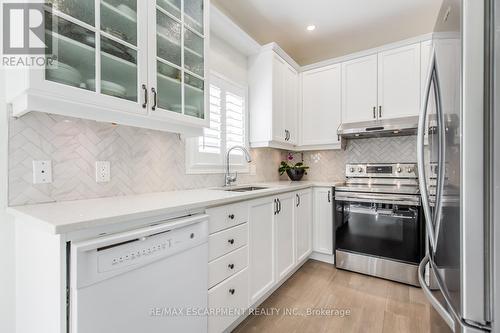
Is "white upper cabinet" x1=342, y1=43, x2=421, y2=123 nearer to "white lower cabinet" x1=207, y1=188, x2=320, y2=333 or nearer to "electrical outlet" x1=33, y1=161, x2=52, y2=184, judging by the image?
"white lower cabinet" x1=207, y1=188, x2=320, y2=333

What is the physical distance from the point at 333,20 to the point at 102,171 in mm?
2628

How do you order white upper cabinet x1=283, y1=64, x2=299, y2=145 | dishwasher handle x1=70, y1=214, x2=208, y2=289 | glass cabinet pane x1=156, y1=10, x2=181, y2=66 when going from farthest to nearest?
white upper cabinet x1=283, y1=64, x2=299, y2=145 → glass cabinet pane x1=156, y1=10, x2=181, y2=66 → dishwasher handle x1=70, y1=214, x2=208, y2=289

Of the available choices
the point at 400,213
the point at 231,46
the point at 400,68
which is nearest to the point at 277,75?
the point at 231,46

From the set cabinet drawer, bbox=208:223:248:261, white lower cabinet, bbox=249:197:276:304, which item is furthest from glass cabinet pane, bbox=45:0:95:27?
white lower cabinet, bbox=249:197:276:304

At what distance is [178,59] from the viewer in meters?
1.51

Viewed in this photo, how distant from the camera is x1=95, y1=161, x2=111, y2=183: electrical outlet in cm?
135

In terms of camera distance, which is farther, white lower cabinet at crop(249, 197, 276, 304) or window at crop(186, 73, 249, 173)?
window at crop(186, 73, 249, 173)

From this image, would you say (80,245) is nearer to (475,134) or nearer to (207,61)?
(475,134)

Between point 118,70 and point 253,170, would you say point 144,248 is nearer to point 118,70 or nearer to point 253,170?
point 118,70

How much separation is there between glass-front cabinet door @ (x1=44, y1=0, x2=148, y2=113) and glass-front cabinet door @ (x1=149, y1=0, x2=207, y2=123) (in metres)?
0.08

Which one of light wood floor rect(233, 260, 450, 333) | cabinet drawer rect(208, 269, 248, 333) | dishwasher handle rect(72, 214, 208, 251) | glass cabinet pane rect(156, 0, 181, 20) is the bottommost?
light wood floor rect(233, 260, 450, 333)

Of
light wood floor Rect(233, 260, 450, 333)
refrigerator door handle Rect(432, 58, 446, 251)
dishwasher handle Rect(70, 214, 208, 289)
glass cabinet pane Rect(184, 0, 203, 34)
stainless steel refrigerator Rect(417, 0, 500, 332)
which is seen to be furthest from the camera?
light wood floor Rect(233, 260, 450, 333)

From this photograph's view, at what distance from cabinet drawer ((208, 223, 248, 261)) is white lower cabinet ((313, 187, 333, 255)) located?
4.61 ft

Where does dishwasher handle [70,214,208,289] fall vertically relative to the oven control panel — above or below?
below
